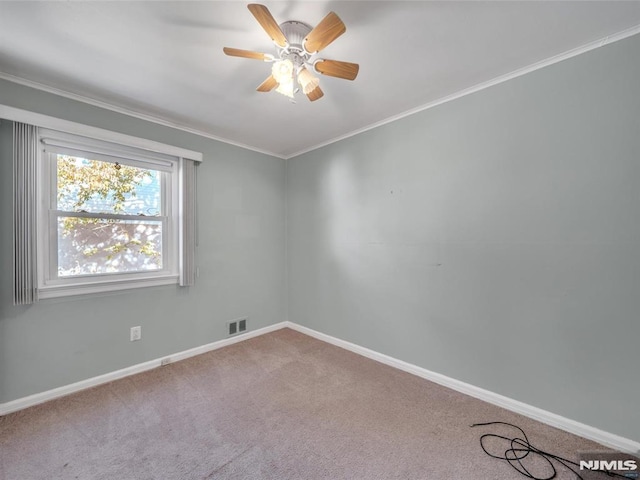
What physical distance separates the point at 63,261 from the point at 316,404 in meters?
2.35

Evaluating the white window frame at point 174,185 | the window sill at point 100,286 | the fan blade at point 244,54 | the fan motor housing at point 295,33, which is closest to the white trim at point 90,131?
the white window frame at point 174,185

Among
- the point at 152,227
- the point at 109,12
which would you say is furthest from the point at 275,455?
the point at 109,12

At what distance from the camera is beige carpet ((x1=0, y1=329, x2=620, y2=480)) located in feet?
4.77

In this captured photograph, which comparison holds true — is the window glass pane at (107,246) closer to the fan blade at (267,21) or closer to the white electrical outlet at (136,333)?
the white electrical outlet at (136,333)

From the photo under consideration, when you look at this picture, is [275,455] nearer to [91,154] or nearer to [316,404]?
[316,404]

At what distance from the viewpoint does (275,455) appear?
1547mm

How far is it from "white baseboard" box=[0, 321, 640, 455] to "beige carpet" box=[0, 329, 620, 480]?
62 millimetres

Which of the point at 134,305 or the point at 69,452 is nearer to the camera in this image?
the point at 69,452

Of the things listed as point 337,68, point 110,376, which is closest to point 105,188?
point 110,376

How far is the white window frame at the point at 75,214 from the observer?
6.68 ft

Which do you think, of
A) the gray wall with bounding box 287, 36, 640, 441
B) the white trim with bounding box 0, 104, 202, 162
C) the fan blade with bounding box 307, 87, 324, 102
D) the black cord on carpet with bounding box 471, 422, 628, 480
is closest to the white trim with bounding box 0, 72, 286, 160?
the white trim with bounding box 0, 104, 202, 162

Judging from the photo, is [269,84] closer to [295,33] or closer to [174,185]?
[295,33]

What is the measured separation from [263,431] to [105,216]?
221 centimetres

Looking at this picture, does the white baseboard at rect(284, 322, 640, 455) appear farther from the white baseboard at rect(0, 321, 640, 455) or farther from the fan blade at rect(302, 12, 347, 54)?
the fan blade at rect(302, 12, 347, 54)
